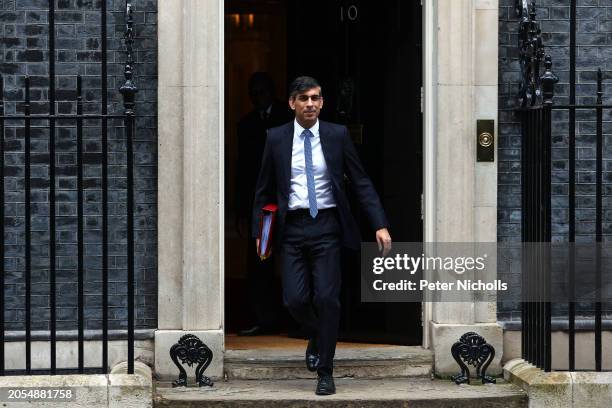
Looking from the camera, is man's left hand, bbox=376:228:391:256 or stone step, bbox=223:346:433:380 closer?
man's left hand, bbox=376:228:391:256

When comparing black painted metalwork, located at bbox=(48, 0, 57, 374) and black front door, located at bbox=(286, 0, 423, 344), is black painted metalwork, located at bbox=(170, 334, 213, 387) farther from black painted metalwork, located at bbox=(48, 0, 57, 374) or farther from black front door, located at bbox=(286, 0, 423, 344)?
black front door, located at bbox=(286, 0, 423, 344)

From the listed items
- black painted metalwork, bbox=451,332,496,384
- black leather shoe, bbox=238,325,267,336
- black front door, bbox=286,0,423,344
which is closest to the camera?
black painted metalwork, bbox=451,332,496,384

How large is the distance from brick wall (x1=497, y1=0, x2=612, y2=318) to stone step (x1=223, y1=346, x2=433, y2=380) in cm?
67

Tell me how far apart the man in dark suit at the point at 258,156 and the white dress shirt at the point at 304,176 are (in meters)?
2.11

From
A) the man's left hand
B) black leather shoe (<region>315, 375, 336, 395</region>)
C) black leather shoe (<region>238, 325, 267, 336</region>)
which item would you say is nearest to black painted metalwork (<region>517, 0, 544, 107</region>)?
the man's left hand

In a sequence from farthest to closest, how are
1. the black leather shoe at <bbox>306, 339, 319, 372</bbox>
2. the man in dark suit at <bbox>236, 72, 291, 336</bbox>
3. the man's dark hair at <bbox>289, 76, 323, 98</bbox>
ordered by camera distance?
the man in dark suit at <bbox>236, 72, 291, 336</bbox> → the black leather shoe at <bbox>306, 339, 319, 372</bbox> → the man's dark hair at <bbox>289, 76, 323, 98</bbox>

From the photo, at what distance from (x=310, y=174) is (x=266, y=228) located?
1.35 ft

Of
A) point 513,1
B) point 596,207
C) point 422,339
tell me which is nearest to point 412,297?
point 422,339

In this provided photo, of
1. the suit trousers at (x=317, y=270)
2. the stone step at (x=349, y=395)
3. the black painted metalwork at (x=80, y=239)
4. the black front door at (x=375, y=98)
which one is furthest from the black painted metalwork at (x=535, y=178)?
the black painted metalwork at (x=80, y=239)

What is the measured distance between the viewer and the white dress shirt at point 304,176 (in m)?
8.12

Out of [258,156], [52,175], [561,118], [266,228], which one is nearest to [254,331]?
[258,156]

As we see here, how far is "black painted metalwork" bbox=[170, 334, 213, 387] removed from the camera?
8523 millimetres

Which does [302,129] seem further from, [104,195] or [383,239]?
[104,195]

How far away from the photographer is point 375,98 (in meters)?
9.80
